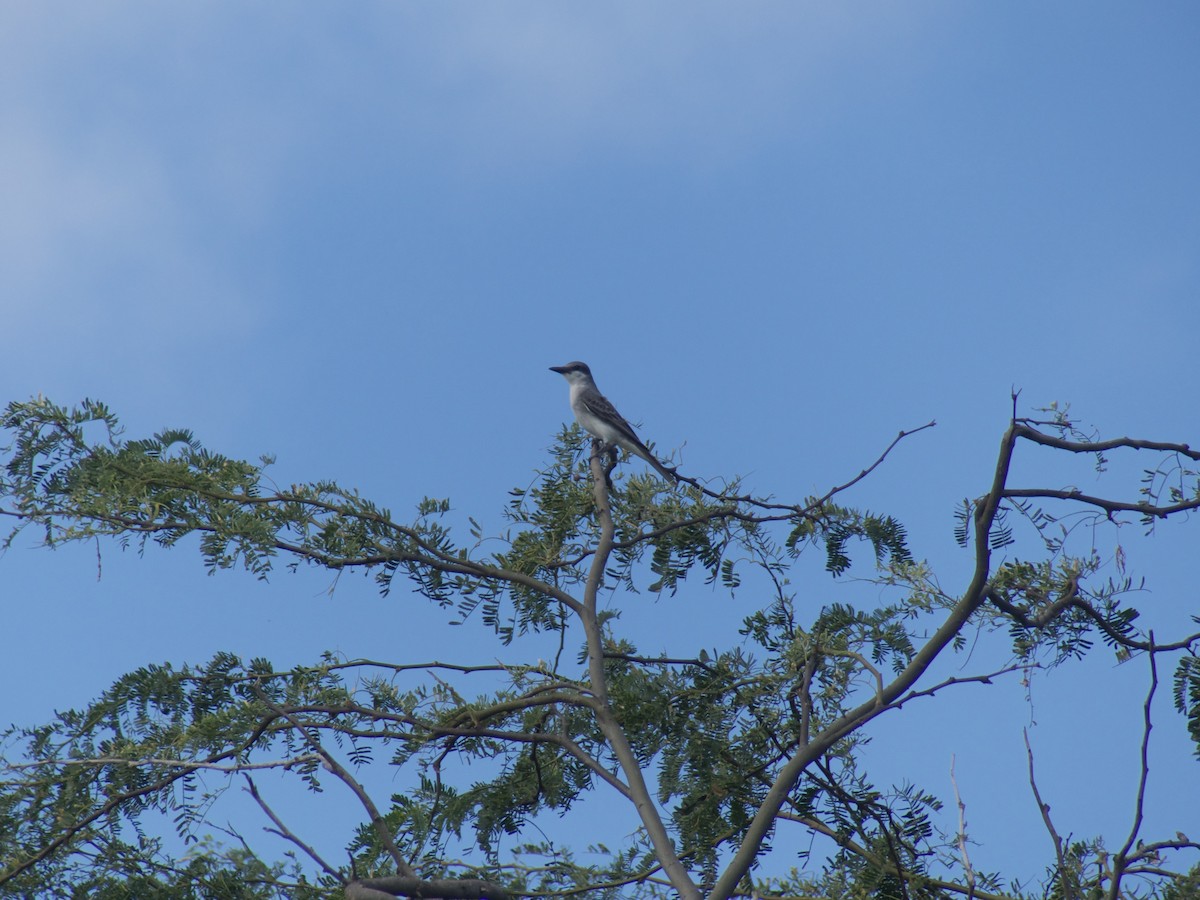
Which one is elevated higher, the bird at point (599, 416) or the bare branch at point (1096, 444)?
the bird at point (599, 416)

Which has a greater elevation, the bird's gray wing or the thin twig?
the bird's gray wing

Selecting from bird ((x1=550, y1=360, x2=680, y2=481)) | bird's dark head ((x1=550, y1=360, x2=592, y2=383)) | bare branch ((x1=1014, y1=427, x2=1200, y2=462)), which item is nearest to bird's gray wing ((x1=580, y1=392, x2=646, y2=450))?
bird ((x1=550, y1=360, x2=680, y2=481))

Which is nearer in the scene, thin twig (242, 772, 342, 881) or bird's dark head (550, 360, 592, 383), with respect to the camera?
thin twig (242, 772, 342, 881)

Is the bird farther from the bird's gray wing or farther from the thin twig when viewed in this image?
the thin twig

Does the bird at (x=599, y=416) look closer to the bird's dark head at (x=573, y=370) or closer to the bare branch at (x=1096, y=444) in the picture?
the bird's dark head at (x=573, y=370)

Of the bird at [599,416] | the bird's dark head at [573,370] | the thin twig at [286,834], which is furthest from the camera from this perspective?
the bird's dark head at [573,370]

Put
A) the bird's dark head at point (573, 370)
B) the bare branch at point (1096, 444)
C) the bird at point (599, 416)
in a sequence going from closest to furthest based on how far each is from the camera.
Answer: the bare branch at point (1096, 444), the bird at point (599, 416), the bird's dark head at point (573, 370)

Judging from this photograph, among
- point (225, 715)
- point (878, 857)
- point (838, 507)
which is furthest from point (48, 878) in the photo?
point (838, 507)

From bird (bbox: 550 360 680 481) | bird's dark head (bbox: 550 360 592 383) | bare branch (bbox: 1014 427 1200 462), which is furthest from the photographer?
bird's dark head (bbox: 550 360 592 383)

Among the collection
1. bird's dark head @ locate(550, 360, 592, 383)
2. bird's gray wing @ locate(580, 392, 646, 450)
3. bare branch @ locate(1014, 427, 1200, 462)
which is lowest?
bare branch @ locate(1014, 427, 1200, 462)

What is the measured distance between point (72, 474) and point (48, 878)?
7.15 feet

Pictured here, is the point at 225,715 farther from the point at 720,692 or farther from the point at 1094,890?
the point at 1094,890

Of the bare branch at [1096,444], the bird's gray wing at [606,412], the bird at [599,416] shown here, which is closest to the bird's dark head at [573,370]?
the bird at [599,416]

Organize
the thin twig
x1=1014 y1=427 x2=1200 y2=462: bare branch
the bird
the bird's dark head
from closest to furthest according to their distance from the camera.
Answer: the thin twig < x1=1014 y1=427 x2=1200 y2=462: bare branch < the bird < the bird's dark head
